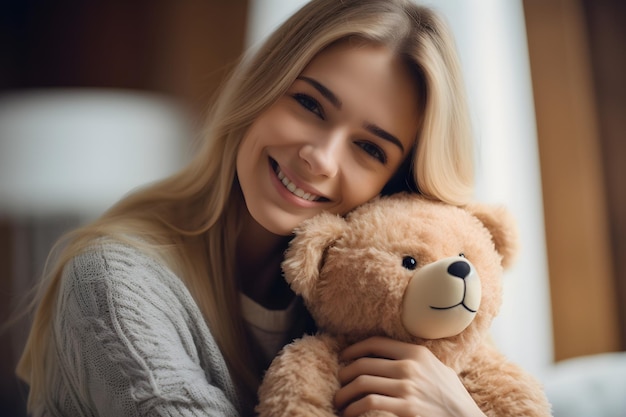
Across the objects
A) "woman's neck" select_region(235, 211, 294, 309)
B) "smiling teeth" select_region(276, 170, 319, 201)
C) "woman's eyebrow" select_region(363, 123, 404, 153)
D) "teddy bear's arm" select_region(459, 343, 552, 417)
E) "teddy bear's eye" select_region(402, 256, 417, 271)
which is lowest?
"teddy bear's arm" select_region(459, 343, 552, 417)

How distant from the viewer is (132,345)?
731mm

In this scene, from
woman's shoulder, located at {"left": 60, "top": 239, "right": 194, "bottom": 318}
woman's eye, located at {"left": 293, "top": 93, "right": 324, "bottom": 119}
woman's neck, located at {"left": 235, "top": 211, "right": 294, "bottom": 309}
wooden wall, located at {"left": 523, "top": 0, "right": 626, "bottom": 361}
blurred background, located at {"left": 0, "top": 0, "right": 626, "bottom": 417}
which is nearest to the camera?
woman's shoulder, located at {"left": 60, "top": 239, "right": 194, "bottom": 318}

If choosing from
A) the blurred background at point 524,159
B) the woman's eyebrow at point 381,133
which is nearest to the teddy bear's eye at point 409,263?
the woman's eyebrow at point 381,133

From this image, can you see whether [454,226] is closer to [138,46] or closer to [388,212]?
[388,212]

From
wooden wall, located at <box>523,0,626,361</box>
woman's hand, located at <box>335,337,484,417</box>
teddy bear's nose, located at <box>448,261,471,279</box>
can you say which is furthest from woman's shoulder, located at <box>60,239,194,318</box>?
wooden wall, located at <box>523,0,626,361</box>

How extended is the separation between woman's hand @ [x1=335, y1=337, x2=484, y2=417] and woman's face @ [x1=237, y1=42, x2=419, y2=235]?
8.9 inches

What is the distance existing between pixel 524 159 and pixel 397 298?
3.67ft

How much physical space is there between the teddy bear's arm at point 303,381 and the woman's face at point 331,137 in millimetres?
191

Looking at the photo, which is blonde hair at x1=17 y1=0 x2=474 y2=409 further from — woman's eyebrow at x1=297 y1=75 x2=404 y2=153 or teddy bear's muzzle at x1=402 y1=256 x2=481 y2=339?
teddy bear's muzzle at x1=402 y1=256 x2=481 y2=339

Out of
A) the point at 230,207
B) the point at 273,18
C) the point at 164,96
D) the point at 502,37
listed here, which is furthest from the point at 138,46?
the point at 230,207

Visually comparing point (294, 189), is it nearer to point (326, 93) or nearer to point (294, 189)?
point (294, 189)

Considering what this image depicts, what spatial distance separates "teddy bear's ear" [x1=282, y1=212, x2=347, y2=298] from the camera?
0.70m

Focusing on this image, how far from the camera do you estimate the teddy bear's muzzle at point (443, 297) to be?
648 mm

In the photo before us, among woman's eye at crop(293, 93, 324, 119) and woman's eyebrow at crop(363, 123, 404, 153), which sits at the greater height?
woman's eye at crop(293, 93, 324, 119)
